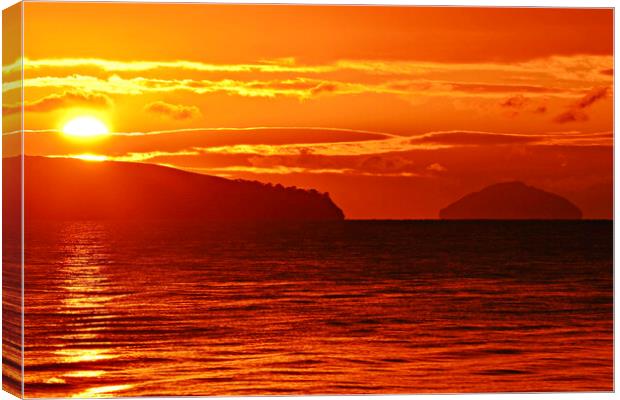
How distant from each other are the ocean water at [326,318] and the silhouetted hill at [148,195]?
0.50ft

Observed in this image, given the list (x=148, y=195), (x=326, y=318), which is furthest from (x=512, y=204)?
(x=148, y=195)

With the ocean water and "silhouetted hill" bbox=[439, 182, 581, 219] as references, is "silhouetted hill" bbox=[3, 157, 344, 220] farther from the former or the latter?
"silhouetted hill" bbox=[439, 182, 581, 219]

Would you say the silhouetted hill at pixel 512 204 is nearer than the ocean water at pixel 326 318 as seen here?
No

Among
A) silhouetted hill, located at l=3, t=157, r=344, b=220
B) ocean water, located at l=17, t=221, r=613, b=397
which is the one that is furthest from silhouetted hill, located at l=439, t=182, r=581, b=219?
silhouetted hill, located at l=3, t=157, r=344, b=220

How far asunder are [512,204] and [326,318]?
62.7 inches

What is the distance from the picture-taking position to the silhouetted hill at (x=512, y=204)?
433 inches

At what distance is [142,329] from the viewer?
10820 millimetres

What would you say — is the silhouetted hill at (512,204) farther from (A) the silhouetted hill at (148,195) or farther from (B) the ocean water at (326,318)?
(A) the silhouetted hill at (148,195)

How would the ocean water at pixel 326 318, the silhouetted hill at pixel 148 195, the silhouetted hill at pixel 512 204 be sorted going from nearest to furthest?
the silhouetted hill at pixel 148 195 → the ocean water at pixel 326 318 → the silhouetted hill at pixel 512 204

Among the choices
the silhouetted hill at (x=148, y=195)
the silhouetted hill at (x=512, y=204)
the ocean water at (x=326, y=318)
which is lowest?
the ocean water at (x=326, y=318)

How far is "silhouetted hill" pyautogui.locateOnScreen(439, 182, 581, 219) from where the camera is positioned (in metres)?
11.0

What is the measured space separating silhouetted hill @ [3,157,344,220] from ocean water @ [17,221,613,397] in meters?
0.15

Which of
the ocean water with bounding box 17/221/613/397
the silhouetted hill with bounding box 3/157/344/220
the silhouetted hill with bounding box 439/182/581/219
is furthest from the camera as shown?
the silhouetted hill with bounding box 439/182/581/219

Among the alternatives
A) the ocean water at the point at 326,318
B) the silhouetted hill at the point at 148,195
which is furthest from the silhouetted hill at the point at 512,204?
the silhouetted hill at the point at 148,195
